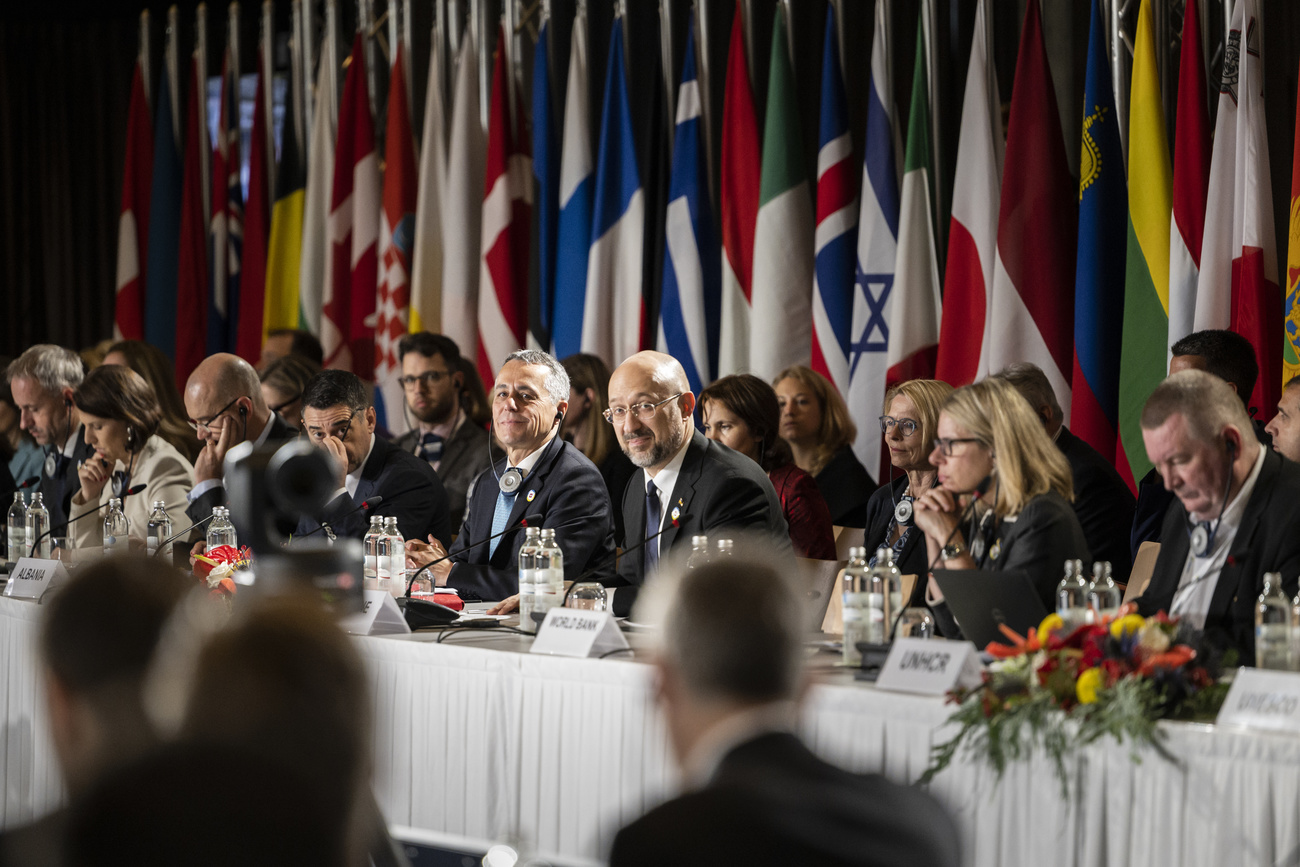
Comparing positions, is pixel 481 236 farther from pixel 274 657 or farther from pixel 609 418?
pixel 274 657

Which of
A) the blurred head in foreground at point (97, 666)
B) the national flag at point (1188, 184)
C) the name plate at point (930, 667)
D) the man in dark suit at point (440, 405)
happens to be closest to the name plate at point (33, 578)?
the man in dark suit at point (440, 405)

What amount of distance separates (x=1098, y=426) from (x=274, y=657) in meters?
4.88

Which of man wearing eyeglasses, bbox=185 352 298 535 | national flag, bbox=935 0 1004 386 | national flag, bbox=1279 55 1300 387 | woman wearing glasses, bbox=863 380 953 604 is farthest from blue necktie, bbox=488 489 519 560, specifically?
national flag, bbox=1279 55 1300 387

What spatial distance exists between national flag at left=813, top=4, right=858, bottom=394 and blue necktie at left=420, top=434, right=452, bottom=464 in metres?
1.72

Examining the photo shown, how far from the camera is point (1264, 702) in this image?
2.40m

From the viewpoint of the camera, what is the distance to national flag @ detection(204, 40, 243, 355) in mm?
8578

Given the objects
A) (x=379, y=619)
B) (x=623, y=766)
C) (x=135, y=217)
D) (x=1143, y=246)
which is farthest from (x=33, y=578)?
(x=135, y=217)

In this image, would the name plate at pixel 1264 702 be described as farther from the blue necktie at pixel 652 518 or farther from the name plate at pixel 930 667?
the blue necktie at pixel 652 518

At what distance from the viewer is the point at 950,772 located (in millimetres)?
2635

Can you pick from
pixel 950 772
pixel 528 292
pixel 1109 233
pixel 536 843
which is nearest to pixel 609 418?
pixel 536 843

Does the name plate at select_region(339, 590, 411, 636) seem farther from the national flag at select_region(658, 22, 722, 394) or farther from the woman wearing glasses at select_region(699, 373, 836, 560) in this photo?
the national flag at select_region(658, 22, 722, 394)

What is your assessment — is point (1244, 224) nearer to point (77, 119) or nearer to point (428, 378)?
point (428, 378)

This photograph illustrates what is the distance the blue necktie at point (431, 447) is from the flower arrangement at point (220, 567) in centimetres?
229

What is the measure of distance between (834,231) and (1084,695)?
14.0 feet
